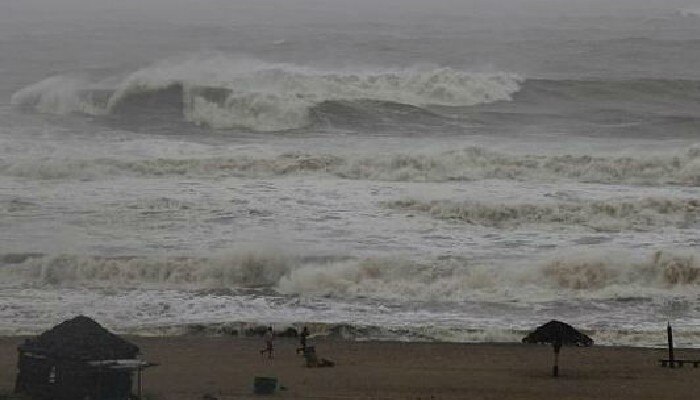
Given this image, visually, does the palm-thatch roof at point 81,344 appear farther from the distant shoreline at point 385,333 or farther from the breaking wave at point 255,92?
the breaking wave at point 255,92

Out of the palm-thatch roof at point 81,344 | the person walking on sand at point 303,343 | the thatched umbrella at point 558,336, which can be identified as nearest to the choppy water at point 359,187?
the person walking on sand at point 303,343

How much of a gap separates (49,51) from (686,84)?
30066 millimetres

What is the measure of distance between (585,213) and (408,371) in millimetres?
11856

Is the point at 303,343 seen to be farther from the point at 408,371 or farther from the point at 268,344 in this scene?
the point at 408,371

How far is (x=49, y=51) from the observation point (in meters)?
66.5

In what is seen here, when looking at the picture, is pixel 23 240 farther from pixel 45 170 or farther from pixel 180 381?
pixel 180 381

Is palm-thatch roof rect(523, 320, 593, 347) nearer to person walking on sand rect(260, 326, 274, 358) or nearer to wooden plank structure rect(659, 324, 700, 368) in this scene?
wooden plank structure rect(659, 324, 700, 368)

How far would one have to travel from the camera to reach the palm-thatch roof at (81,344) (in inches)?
702

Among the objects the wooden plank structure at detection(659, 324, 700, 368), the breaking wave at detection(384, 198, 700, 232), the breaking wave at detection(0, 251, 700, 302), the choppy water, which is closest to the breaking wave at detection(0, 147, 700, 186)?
the choppy water

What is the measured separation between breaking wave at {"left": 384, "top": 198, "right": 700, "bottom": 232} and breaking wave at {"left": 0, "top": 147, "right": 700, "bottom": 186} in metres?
3.63

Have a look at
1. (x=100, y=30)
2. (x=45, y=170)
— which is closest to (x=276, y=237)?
(x=45, y=170)

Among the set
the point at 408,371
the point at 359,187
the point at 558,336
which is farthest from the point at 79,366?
the point at 359,187

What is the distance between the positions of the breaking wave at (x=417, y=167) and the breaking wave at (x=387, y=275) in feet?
29.9

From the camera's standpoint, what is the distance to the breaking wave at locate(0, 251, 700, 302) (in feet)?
81.6
